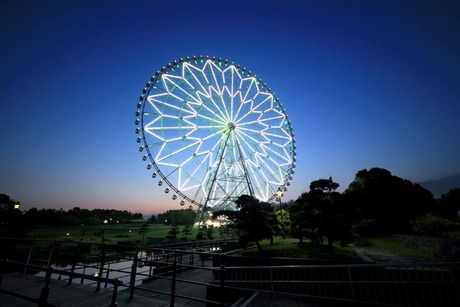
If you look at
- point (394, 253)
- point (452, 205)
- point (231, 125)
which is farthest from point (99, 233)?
point (452, 205)

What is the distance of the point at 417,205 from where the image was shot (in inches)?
1628

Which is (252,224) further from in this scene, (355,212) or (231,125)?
(355,212)

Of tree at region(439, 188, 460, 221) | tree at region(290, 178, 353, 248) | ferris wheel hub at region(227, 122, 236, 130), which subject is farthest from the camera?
tree at region(439, 188, 460, 221)

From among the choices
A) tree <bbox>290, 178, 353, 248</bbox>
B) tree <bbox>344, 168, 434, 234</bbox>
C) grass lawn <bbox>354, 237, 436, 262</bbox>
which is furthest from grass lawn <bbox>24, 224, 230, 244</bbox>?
tree <bbox>344, 168, 434, 234</bbox>

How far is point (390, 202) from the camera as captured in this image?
4156 centimetres

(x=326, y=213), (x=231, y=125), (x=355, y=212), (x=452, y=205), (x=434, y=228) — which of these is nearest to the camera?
(x=326, y=213)

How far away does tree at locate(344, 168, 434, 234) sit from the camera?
135 feet

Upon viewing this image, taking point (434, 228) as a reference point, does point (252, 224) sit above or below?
below

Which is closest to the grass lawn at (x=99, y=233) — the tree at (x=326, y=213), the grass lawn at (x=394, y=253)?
the tree at (x=326, y=213)

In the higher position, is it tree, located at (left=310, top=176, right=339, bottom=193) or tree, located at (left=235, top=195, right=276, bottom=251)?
tree, located at (left=310, top=176, right=339, bottom=193)

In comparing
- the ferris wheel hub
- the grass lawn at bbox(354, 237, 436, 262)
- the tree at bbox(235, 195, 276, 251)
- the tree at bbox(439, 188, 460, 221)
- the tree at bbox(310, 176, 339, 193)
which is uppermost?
the ferris wheel hub

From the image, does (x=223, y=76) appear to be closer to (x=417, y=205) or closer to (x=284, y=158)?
(x=284, y=158)

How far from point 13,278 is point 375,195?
47233 millimetres

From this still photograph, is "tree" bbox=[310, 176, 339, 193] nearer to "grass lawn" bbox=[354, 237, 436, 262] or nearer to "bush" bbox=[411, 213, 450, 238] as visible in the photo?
Answer: "grass lawn" bbox=[354, 237, 436, 262]
